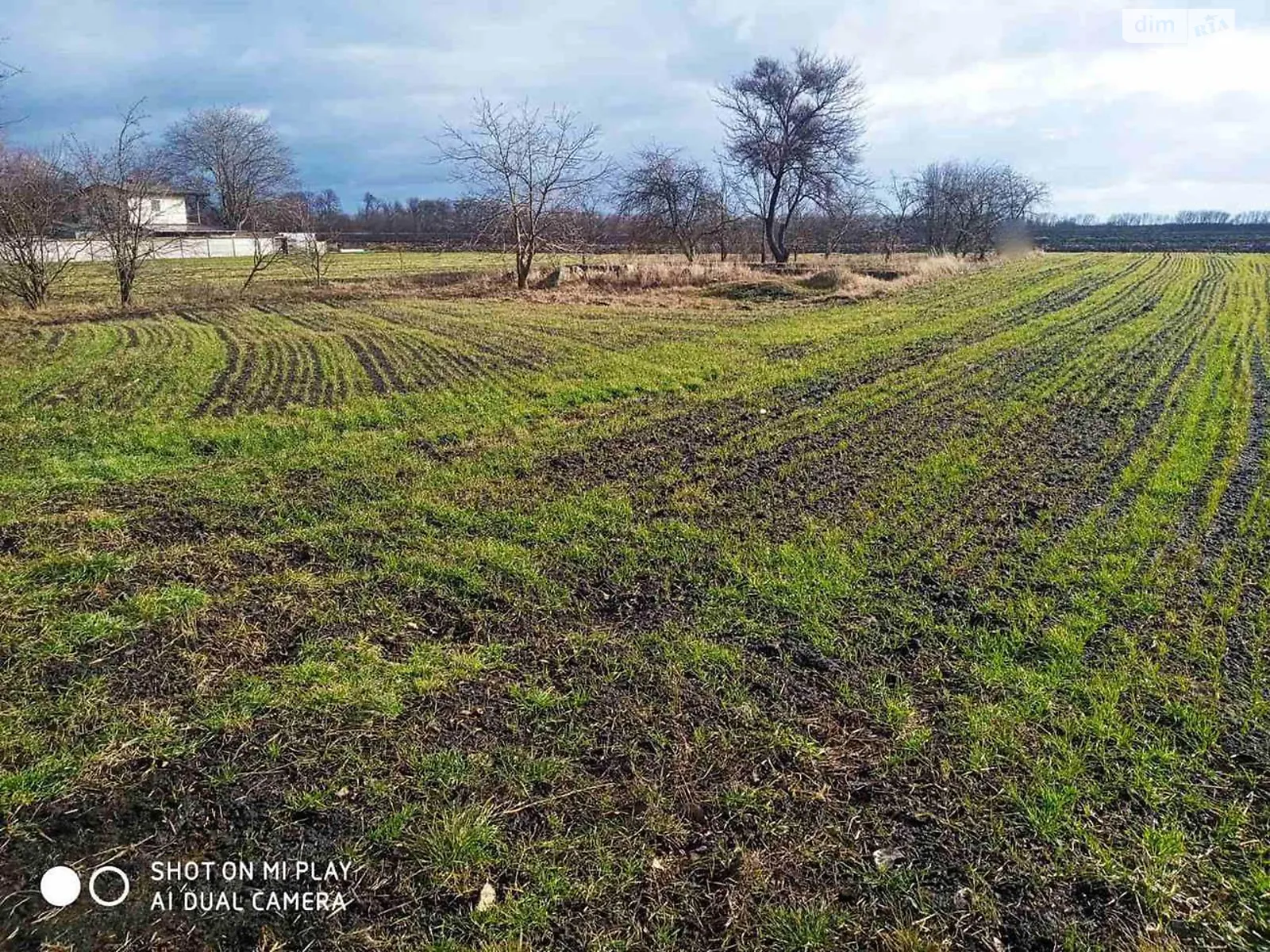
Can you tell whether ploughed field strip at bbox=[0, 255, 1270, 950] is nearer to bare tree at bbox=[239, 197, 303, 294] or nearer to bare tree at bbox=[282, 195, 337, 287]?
bare tree at bbox=[282, 195, 337, 287]

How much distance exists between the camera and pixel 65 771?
2559 mm

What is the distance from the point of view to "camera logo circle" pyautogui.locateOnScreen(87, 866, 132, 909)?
2.12 metres

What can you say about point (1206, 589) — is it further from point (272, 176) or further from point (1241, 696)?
point (272, 176)

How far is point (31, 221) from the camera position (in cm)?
1656

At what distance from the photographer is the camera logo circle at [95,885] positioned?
6.94ft

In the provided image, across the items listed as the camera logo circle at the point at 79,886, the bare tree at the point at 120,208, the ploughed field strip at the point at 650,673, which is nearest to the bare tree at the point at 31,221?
the bare tree at the point at 120,208

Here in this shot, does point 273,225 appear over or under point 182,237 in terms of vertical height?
over

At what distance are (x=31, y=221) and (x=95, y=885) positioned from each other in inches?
824

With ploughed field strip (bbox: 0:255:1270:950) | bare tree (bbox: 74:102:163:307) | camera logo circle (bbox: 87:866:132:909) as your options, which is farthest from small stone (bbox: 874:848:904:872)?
bare tree (bbox: 74:102:163:307)

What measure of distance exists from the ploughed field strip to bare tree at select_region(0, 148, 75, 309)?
43.4 ft

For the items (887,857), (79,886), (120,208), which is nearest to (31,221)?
(120,208)

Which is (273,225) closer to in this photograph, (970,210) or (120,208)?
(120,208)

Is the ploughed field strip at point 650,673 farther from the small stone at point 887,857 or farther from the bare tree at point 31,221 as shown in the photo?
the bare tree at point 31,221

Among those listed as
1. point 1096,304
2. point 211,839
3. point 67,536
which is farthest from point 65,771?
point 1096,304
